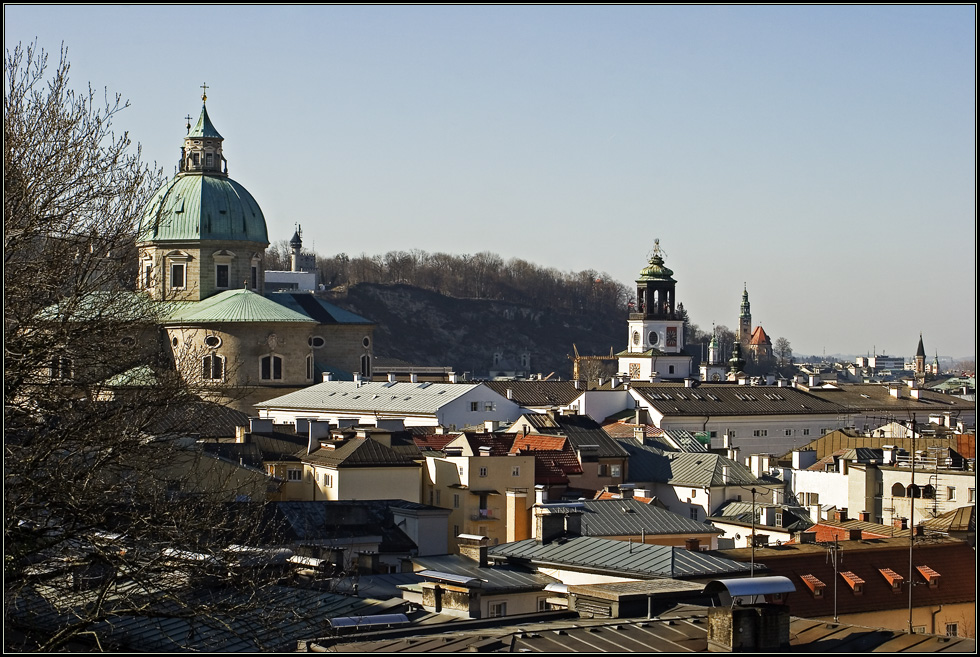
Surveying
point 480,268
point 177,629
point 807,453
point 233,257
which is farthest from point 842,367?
point 177,629

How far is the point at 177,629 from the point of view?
54.2 feet

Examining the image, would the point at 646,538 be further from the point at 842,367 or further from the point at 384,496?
the point at 842,367

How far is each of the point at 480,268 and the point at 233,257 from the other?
373 ft

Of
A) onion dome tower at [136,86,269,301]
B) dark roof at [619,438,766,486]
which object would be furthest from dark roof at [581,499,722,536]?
onion dome tower at [136,86,269,301]

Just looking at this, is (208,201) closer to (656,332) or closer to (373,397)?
(373,397)

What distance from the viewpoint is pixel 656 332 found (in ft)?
317

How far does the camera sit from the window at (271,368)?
63.7m

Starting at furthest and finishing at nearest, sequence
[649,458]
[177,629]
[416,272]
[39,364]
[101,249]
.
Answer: [416,272]
[649,458]
[177,629]
[101,249]
[39,364]

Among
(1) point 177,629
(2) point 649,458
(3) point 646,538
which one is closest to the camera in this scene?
(1) point 177,629

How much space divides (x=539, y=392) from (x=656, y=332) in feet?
94.0

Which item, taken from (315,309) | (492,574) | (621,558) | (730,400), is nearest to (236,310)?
(315,309)

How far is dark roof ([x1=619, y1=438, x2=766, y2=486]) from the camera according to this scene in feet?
124

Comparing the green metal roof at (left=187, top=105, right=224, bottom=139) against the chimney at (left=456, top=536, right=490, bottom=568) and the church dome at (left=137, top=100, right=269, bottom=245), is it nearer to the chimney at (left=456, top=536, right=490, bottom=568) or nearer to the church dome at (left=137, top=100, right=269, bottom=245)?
the church dome at (left=137, top=100, right=269, bottom=245)

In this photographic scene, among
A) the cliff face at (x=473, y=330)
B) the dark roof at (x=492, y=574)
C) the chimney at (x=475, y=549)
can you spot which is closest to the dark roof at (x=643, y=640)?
the dark roof at (x=492, y=574)
